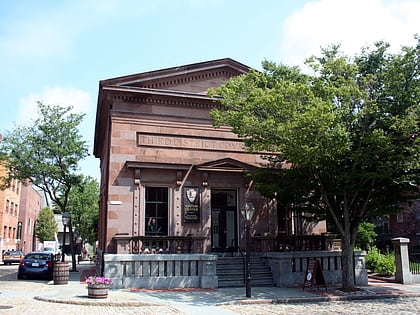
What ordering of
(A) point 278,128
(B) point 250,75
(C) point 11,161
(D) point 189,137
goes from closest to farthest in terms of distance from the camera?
(A) point 278,128, (B) point 250,75, (D) point 189,137, (C) point 11,161

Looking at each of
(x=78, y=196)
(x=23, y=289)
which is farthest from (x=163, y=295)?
(x=78, y=196)

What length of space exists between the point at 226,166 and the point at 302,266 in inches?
224

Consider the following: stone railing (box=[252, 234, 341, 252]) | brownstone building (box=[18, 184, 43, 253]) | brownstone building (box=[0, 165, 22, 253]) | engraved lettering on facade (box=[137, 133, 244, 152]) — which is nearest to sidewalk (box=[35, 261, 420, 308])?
stone railing (box=[252, 234, 341, 252])

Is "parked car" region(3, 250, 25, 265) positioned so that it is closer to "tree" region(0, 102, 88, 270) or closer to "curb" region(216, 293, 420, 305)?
"tree" region(0, 102, 88, 270)

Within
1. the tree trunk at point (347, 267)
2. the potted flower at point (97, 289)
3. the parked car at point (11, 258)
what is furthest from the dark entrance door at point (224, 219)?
the parked car at point (11, 258)

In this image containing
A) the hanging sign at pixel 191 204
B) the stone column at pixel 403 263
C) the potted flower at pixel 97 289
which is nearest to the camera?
the potted flower at pixel 97 289

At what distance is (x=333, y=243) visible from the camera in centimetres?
2247

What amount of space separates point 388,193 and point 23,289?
1469 centimetres

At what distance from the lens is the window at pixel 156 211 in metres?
20.2

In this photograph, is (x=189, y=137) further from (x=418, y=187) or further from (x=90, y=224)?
(x=90, y=224)

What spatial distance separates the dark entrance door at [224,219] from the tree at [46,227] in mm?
55778

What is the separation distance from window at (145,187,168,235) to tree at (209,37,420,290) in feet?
18.3

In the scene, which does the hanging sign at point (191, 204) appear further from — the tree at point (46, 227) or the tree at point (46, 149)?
the tree at point (46, 227)

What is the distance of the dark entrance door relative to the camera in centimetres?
2159
